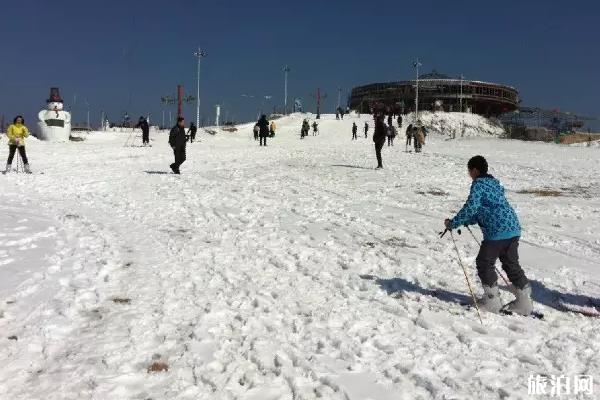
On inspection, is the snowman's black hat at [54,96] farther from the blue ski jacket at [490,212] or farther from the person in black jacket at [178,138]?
the blue ski jacket at [490,212]

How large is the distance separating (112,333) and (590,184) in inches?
662

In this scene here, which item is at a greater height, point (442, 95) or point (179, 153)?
point (442, 95)

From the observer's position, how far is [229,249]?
8.42m

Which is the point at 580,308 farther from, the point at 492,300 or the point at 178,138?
the point at 178,138

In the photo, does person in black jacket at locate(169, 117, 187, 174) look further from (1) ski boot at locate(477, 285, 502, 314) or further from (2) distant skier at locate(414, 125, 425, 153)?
(2) distant skier at locate(414, 125, 425, 153)

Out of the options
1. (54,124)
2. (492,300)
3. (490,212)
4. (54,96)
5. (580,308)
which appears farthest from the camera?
(54,96)

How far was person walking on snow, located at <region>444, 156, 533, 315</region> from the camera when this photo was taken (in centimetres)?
548

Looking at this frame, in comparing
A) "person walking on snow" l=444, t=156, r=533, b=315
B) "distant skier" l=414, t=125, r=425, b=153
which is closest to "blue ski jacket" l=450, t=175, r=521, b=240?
"person walking on snow" l=444, t=156, r=533, b=315

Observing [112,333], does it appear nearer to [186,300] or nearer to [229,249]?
[186,300]

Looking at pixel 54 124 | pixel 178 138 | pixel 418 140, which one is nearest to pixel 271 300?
pixel 178 138

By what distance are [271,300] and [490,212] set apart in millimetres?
2578

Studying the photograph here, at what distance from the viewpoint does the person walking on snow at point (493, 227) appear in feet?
18.0

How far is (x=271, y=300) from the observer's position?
604 cm

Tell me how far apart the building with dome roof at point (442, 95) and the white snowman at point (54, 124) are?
231 feet
